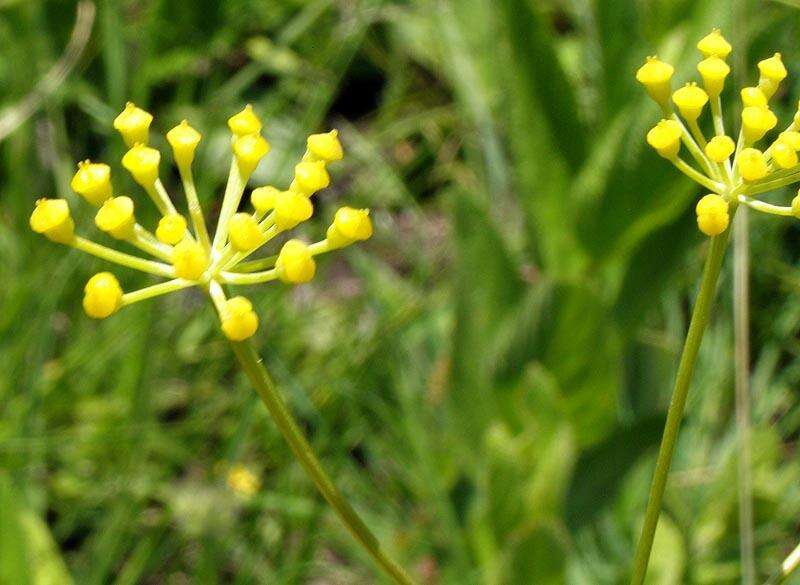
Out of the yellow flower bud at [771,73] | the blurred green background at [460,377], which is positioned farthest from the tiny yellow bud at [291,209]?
the blurred green background at [460,377]

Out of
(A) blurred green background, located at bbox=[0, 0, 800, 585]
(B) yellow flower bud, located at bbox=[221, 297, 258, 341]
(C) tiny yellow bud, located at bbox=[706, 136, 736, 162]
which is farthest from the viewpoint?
(A) blurred green background, located at bbox=[0, 0, 800, 585]

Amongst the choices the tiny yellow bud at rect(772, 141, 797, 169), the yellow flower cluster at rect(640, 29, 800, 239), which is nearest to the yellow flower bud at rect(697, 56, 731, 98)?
the yellow flower cluster at rect(640, 29, 800, 239)

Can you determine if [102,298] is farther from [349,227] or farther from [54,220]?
[349,227]

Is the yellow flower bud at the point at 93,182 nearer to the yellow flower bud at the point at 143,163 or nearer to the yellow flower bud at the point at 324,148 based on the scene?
the yellow flower bud at the point at 143,163

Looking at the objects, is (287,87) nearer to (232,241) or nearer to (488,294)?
(488,294)

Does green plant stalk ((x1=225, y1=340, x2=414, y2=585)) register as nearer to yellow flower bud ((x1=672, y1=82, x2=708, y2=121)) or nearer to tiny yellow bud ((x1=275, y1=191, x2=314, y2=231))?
tiny yellow bud ((x1=275, y1=191, x2=314, y2=231))

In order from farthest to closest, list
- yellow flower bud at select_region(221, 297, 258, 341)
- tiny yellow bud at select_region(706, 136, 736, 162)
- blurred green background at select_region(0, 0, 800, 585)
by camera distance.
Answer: blurred green background at select_region(0, 0, 800, 585)
tiny yellow bud at select_region(706, 136, 736, 162)
yellow flower bud at select_region(221, 297, 258, 341)

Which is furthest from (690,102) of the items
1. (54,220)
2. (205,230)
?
(54,220)
